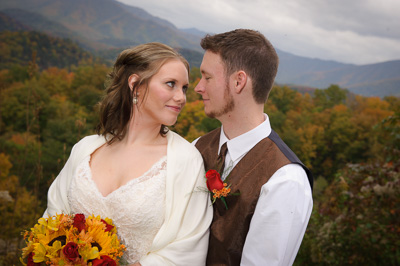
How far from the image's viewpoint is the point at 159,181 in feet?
7.82

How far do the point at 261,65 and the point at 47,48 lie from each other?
71.9m

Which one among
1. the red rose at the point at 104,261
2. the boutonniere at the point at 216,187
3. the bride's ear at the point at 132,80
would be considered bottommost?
the red rose at the point at 104,261

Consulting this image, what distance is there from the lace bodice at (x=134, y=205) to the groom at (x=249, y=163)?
1.45 ft

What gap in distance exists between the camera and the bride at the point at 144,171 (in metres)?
2.28

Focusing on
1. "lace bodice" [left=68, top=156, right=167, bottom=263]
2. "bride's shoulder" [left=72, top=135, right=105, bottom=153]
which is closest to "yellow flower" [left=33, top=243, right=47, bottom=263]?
"lace bodice" [left=68, top=156, right=167, bottom=263]

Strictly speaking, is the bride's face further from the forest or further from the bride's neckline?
the forest

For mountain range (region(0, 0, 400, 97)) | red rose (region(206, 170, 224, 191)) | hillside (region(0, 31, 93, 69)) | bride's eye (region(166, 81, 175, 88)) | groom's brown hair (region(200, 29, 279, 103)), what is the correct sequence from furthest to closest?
mountain range (region(0, 0, 400, 97)) < hillside (region(0, 31, 93, 69)) < groom's brown hair (region(200, 29, 279, 103)) < bride's eye (region(166, 81, 175, 88)) < red rose (region(206, 170, 224, 191))

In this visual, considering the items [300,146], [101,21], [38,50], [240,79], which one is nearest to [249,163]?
[240,79]

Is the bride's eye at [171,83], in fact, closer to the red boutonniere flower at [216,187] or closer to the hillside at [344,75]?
the red boutonniere flower at [216,187]

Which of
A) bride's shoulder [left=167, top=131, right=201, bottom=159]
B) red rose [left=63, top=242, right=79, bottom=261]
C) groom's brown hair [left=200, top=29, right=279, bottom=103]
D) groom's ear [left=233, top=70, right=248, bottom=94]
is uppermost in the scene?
groom's brown hair [left=200, top=29, right=279, bottom=103]

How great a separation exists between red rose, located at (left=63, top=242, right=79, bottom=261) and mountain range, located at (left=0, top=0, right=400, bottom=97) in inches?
4147

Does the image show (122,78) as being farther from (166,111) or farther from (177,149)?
(177,149)

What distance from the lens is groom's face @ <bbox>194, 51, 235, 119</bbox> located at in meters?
2.67

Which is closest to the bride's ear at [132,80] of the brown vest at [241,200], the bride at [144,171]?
the bride at [144,171]
